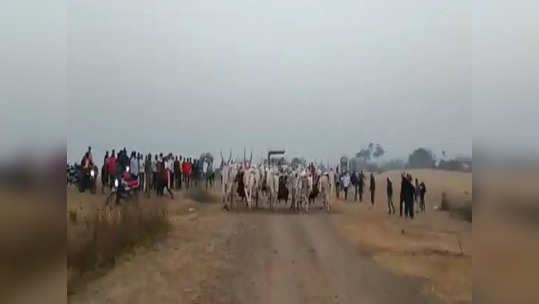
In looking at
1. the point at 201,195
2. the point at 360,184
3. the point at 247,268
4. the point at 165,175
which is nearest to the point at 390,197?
the point at 360,184

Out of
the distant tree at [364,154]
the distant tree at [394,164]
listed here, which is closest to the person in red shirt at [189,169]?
the distant tree at [364,154]

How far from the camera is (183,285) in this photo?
121 inches

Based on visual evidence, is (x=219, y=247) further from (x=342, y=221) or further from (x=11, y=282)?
(x=11, y=282)

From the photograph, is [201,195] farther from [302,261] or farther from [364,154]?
[364,154]

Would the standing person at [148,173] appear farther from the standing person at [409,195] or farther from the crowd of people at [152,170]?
the standing person at [409,195]

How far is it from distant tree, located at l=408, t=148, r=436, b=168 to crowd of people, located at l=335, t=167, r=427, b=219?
0.07 meters

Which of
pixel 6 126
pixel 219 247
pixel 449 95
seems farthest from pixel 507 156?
pixel 6 126

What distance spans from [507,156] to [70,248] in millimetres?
2224

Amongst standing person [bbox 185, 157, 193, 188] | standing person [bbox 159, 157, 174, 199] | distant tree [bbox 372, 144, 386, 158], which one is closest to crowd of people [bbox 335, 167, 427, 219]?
distant tree [bbox 372, 144, 386, 158]

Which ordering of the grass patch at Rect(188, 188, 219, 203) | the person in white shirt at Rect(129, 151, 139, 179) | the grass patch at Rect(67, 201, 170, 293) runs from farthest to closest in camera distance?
the grass patch at Rect(188, 188, 219, 203) → the person in white shirt at Rect(129, 151, 139, 179) → the grass patch at Rect(67, 201, 170, 293)

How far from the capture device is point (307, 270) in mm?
3096

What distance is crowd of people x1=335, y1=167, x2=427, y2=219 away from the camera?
3057 mm

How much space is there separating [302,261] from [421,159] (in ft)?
2.76

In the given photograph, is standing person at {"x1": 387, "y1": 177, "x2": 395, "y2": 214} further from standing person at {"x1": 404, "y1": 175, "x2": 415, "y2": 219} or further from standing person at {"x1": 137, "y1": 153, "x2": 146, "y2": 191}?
standing person at {"x1": 137, "y1": 153, "x2": 146, "y2": 191}
